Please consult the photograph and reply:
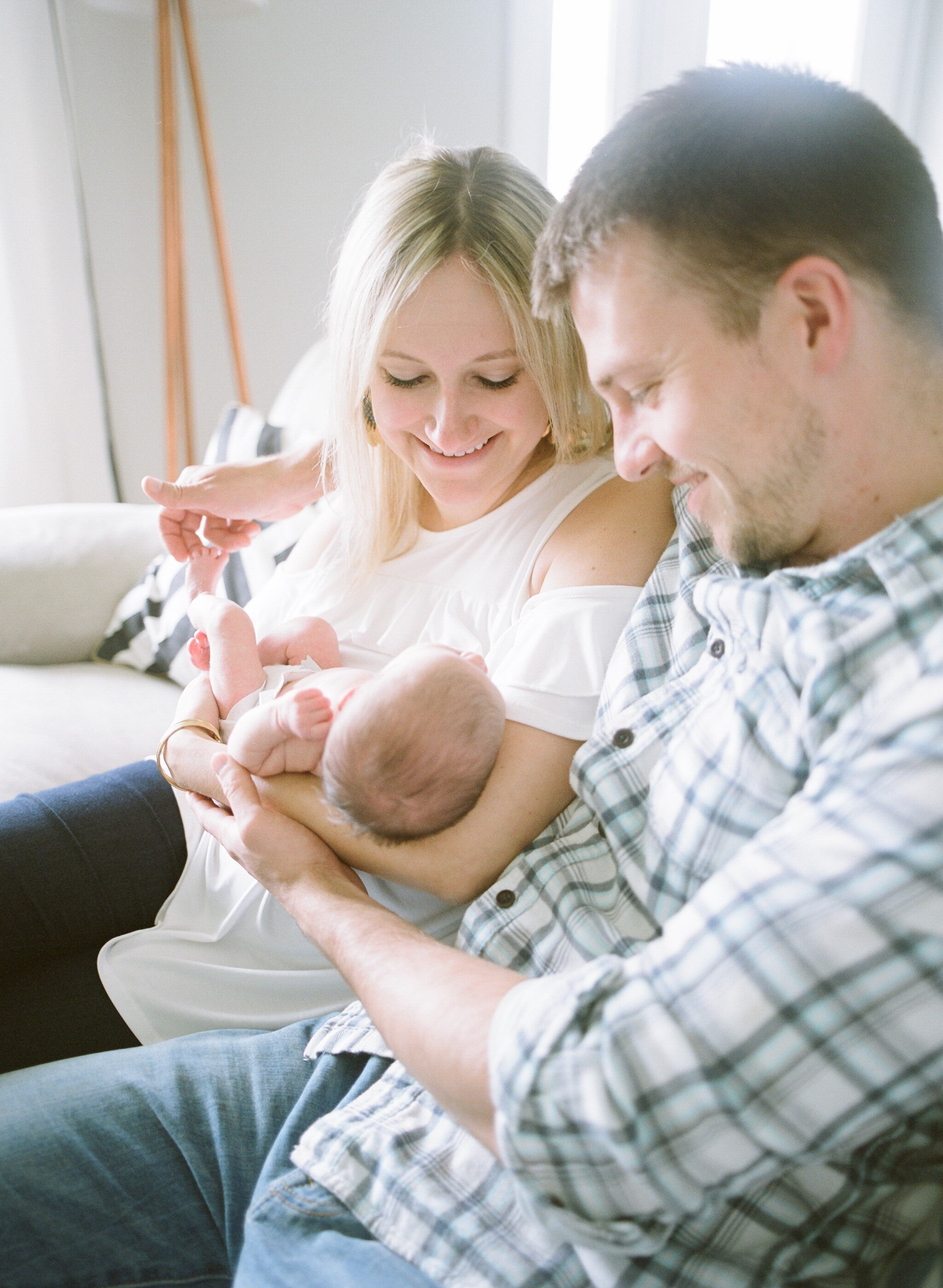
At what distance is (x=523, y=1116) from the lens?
2.31ft


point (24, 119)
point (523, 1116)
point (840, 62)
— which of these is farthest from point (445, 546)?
point (840, 62)

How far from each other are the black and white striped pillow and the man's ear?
1.33 metres

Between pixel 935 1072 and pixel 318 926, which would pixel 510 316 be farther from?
pixel 935 1072

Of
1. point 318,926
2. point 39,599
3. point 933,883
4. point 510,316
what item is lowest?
point 39,599

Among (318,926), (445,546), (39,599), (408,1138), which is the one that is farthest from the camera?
(39,599)

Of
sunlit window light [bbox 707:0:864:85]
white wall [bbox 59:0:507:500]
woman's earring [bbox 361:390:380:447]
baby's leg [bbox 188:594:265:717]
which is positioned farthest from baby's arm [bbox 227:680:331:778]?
sunlit window light [bbox 707:0:864:85]

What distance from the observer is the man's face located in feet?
2.91

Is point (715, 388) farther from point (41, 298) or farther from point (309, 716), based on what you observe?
point (41, 298)

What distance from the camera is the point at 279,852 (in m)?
1.17

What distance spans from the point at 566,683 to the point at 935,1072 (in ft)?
1.94

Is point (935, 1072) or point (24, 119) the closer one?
point (935, 1072)

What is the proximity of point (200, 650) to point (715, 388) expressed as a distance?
3.44ft

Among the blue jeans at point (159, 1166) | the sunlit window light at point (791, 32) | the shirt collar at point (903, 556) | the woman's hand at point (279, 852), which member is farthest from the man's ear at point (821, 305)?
the sunlit window light at point (791, 32)

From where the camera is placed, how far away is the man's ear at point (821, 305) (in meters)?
0.86
